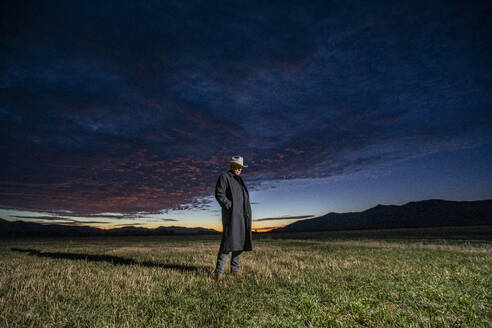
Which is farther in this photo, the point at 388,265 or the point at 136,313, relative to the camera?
the point at 388,265

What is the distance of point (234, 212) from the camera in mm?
6312

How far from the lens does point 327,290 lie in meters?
5.00

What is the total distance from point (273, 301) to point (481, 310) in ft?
11.0

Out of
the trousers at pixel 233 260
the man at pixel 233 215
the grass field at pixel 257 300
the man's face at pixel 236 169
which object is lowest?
the grass field at pixel 257 300

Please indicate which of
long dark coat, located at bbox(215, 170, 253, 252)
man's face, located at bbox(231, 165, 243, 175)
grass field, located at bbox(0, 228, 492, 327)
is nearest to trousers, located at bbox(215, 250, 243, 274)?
long dark coat, located at bbox(215, 170, 253, 252)

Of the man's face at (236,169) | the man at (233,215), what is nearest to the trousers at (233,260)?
the man at (233,215)

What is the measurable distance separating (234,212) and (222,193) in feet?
1.96

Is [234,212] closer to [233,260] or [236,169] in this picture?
[236,169]

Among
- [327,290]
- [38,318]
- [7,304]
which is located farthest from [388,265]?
[7,304]

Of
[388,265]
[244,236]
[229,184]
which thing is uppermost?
[229,184]

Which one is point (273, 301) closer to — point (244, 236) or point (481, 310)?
point (244, 236)

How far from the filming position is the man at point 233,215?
6.17 metres

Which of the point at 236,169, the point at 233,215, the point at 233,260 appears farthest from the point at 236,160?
the point at 233,260

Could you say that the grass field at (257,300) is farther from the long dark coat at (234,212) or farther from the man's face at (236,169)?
the man's face at (236,169)
